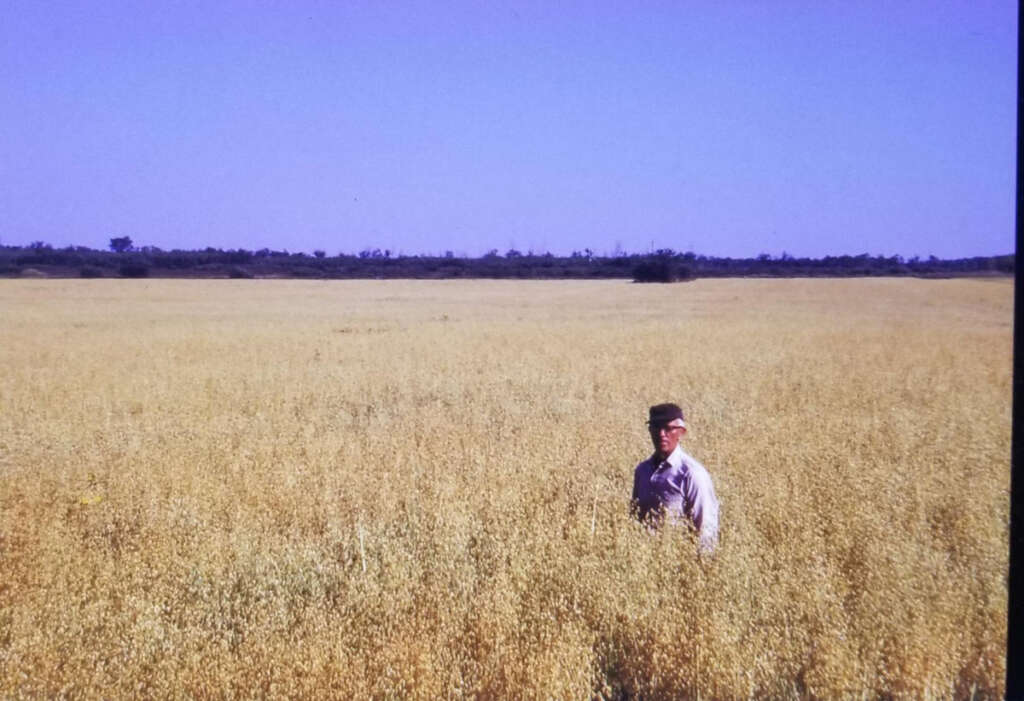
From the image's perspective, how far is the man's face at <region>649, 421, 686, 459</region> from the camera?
16.2 ft

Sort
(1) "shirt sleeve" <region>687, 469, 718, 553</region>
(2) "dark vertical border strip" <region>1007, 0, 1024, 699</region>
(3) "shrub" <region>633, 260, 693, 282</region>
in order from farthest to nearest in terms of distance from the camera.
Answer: (3) "shrub" <region>633, 260, 693, 282</region> → (1) "shirt sleeve" <region>687, 469, 718, 553</region> → (2) "dark vertical border strip" <region>1007, 0, 1024, 699</region>

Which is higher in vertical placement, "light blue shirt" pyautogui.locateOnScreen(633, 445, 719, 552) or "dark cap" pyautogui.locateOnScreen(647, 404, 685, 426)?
"dark cap" pyautogui.locateOnScreen(647, 404, 685, 426)

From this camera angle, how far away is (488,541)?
5.12 metres

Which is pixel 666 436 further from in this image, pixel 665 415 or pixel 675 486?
pixel 675 486

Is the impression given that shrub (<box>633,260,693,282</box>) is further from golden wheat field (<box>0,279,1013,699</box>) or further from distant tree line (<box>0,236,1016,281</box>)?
golden wheat field (<box>0,279,1013,699</box>)

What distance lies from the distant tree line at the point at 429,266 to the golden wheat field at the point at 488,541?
6457cm

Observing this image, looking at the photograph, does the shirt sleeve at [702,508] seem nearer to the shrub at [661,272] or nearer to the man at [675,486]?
the man at [675,486]

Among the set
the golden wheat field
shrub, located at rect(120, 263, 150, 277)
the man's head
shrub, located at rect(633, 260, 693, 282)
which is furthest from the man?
shrub, located at rect(120, 263, 150, 277)

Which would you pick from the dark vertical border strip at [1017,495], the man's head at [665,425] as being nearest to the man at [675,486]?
the man's head at [665,425]

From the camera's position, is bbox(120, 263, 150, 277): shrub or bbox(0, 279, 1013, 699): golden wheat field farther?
bbox(120, 263, 150, 277): shrub

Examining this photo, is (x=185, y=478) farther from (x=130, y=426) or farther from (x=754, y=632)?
(x=754, y=632)

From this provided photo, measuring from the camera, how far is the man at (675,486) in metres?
4.85

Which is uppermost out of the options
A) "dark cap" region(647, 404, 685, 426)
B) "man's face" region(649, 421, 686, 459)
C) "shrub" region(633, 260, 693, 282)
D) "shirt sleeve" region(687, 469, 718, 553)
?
"dark cap" region(647, 404, 685, 426)

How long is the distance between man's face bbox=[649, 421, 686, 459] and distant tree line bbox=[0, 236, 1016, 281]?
69279mm
